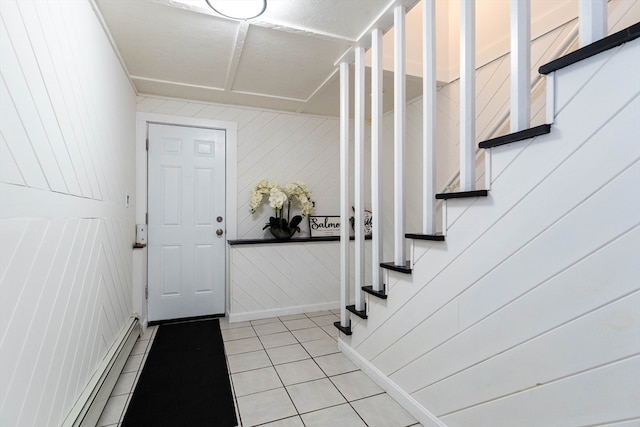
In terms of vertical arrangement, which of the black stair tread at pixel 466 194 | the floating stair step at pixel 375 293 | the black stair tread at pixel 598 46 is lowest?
the floating stair step at pixel 375 293

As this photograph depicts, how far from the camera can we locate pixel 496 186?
1.25 m

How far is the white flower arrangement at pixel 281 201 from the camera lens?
3293 mm

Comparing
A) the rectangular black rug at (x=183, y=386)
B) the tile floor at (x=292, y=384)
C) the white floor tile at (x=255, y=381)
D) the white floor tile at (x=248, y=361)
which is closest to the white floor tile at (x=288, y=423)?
the tile floor at (x=292, y=384)

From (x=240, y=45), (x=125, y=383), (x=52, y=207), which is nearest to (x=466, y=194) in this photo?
(x=52, y=207)

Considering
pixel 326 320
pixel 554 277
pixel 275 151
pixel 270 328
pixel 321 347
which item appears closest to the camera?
pixel 554 277

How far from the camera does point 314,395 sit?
184 centimetres

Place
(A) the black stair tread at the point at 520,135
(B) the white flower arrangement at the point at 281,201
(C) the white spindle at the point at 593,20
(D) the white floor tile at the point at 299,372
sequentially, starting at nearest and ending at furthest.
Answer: (C) the white spindle at the point at 593,20
(A) the black stair tread at the point at 520,135
(D) the white floor tile at the point at 299,372
(B) the white flower arrangement at the point at 281,201

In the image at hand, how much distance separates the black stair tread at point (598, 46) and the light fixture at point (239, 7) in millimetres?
1471

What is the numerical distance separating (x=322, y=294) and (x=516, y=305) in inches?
98.1

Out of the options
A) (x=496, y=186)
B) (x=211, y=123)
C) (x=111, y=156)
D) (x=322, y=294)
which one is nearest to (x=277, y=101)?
(x=211, y=123)

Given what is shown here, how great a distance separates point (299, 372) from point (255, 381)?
12.1 inches

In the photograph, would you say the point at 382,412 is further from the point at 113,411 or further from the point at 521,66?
the point at 521,66

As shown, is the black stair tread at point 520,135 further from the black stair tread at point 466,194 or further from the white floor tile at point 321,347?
the white floor tile at point 321,347

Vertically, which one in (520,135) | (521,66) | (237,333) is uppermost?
(521,66)
